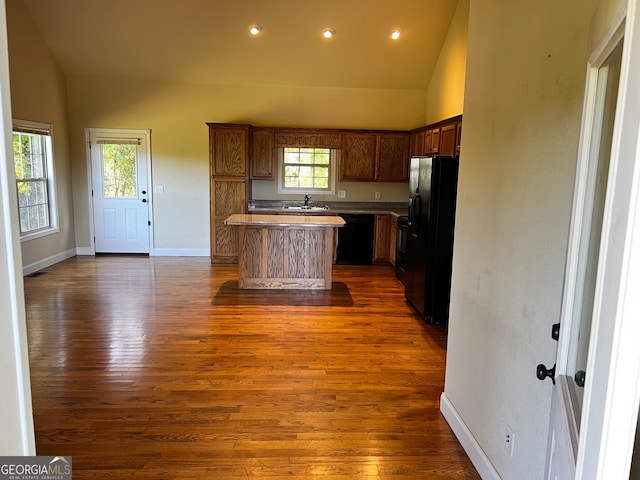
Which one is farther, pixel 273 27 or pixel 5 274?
pixel 273 27

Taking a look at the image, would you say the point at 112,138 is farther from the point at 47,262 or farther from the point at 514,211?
the point at 514,211

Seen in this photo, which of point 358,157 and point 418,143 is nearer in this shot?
point 418,143

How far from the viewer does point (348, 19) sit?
6211 mm

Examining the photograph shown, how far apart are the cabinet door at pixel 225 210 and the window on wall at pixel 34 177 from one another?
244 cm

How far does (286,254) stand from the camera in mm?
5625

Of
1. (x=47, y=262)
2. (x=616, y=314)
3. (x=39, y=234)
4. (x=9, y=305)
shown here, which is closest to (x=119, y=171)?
(x=39, y=234)

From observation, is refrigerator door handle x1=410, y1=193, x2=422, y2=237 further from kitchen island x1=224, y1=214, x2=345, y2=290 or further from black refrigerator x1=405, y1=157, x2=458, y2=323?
kitchen island x1=224, y1=214, x2=345, y2=290

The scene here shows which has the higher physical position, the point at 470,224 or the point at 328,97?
the point at 328,97

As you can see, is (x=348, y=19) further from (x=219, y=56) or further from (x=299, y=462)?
(x=299, y=462)

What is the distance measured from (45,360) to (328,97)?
18.8 feet

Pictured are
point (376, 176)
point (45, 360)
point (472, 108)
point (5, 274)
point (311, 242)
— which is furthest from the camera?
point (376, 176)

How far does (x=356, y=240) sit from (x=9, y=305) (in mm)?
6595

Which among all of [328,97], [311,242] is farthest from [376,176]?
[311,242]

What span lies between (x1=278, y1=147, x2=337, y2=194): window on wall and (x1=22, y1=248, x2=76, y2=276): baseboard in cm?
364
